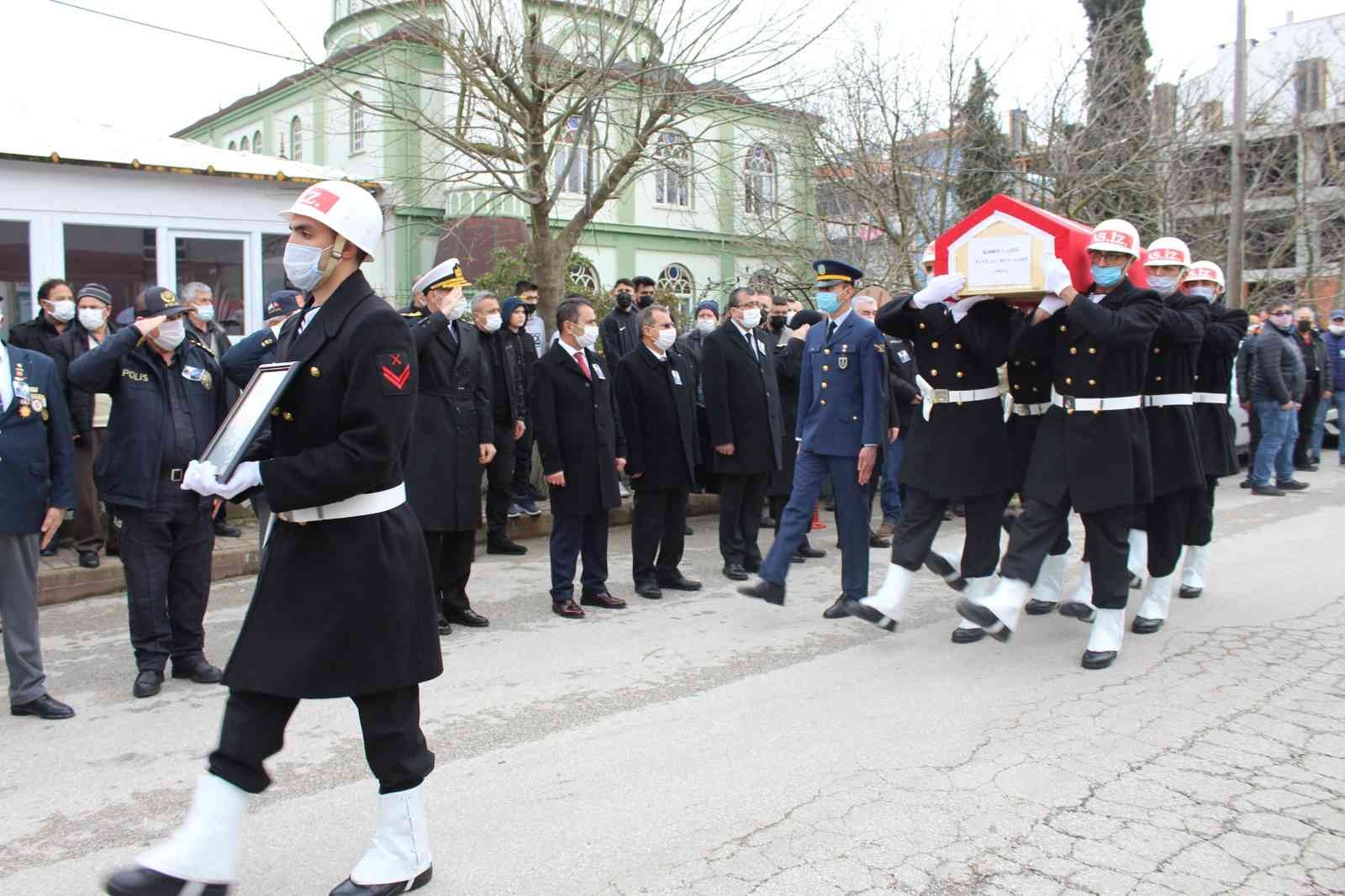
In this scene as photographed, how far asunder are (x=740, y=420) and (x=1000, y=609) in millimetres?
3098

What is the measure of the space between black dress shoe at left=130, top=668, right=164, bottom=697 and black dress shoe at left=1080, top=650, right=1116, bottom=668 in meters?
4.77

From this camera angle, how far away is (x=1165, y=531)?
7074mm

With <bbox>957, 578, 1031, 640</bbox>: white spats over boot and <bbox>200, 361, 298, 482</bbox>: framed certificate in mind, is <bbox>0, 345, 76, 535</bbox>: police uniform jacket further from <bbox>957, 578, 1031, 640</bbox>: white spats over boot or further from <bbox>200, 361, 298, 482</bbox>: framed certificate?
<bbox>957, 578, 1031, 640</bbox>: white spats over boot

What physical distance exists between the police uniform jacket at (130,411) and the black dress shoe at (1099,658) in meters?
4.59

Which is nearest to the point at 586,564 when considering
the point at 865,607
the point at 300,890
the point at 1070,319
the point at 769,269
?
the point at 865,607

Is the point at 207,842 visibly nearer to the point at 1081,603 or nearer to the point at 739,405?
the point at 1081,603

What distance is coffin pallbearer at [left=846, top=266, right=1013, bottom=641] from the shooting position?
6.49 meters

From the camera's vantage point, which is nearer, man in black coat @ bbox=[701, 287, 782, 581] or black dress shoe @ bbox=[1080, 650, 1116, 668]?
black dress shoe @ bbox=[1080, 650, 1116, 668]

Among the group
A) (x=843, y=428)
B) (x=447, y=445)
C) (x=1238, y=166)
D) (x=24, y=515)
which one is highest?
(x=1238, y=166)

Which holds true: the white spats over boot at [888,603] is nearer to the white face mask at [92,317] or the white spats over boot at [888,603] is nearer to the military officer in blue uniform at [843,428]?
the military officer in blue uniform at [843,428]

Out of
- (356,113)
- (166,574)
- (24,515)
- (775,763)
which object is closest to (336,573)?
(775,763)

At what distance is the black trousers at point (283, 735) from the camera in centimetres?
331

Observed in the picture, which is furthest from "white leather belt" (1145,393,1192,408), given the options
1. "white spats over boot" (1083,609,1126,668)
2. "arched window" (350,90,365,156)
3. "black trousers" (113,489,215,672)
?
"arched window" (350,90,365,156)

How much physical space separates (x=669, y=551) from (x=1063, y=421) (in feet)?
10.1
